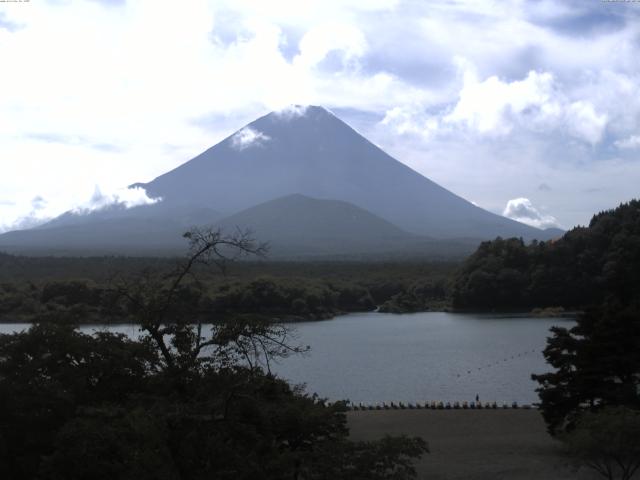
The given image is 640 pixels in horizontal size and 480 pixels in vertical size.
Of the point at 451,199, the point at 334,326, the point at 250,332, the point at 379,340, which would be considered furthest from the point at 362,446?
the point at 451,199

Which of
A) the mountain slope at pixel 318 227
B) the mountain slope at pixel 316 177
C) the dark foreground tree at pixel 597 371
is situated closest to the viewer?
the dark foreground tree at pixel 597 371

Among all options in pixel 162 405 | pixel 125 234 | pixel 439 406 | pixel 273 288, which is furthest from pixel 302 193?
pixel 162 405

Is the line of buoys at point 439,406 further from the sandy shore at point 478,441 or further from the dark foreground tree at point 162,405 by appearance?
the dark foreground tree at point 162,405

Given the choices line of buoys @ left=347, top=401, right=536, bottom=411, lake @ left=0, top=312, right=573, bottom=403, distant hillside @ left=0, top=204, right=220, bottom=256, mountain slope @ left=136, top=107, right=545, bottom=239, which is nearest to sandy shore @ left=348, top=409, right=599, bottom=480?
line of buoys @ left=347, top=401, right=536, bottom=411

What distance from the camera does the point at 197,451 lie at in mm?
5039

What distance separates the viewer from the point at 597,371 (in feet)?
38.7

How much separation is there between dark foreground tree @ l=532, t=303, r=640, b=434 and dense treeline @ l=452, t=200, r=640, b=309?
27.7 m

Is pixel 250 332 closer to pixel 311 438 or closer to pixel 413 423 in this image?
pixel 311 438

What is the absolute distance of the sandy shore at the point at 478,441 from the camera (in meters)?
11.1

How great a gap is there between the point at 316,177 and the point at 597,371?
118 metres

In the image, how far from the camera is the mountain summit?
357ft

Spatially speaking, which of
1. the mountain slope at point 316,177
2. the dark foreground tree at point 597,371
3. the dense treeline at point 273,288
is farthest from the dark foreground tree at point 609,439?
the mountain slope at point 316,177

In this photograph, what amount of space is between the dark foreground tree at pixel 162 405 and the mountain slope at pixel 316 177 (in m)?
114

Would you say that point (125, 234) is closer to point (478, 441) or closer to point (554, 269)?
point (554, 269)
